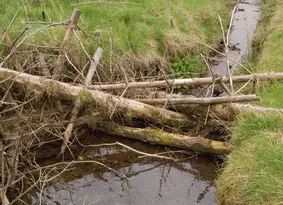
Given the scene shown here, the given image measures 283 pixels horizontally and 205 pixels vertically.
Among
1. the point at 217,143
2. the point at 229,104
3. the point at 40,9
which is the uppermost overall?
the point at 40,9

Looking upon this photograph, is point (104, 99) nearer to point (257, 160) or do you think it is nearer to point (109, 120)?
point (109, 120)

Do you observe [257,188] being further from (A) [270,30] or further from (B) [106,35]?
(A) [270,30]

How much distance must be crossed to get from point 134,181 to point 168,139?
0.83 metres

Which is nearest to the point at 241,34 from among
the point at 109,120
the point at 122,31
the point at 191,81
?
the point at 122,31

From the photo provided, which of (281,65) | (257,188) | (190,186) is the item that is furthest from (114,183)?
(281,65)

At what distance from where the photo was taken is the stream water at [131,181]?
472 centimetres

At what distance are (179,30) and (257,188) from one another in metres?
4.76

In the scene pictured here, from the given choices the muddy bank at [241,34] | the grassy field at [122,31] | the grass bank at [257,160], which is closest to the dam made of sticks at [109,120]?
the grass bank at [257,160]

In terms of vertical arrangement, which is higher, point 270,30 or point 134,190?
point 270,30

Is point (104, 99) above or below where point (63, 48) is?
below

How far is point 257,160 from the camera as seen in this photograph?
14.0 ft

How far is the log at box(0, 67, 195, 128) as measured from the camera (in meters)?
5.26

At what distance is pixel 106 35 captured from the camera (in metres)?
6.84

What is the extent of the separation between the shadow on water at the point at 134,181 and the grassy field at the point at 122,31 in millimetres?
1544
